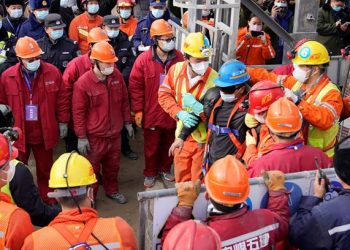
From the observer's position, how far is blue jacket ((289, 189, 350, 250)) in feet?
10.5

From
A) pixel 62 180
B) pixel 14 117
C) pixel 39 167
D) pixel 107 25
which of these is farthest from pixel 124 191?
pixel 62 180

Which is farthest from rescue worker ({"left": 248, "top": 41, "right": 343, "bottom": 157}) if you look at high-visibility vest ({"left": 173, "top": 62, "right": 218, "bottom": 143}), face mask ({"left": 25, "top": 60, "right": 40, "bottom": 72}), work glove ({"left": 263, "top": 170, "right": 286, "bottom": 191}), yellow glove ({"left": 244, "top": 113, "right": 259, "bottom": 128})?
face mask ({"left": 25, "top": 60, "right": 40, "bottom": 72})

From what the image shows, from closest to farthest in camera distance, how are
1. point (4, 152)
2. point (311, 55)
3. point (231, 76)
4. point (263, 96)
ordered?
1. point (4, 152)
2. point (263, 96)
3. point (231, 76)
4. point (311, 55)

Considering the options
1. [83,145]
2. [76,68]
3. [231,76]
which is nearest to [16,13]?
[76,68]

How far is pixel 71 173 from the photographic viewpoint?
3.45m

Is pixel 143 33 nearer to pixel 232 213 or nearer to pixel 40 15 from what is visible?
pixel 40 15

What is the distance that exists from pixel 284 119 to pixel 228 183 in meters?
1.12

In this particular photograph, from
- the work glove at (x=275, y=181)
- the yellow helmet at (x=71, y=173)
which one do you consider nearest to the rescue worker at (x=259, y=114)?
the work glove at (x=275, y=181)

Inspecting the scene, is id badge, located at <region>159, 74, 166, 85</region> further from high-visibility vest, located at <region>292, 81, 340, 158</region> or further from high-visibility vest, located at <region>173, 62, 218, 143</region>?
high-visibility vest, located at <region>292, 81, 340, 158</region>

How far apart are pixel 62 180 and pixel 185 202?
2.65ft

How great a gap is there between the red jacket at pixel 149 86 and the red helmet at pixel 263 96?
7.25 ft

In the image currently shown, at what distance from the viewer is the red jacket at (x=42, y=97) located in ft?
19.8

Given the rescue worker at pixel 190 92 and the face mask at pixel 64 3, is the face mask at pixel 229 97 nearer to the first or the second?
the rescue worker at pixel 190 92

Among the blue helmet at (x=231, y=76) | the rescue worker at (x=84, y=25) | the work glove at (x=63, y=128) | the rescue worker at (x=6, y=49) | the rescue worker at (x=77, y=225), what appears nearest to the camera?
the rescue worker at (x=77, y=225)
